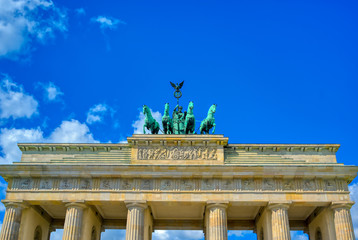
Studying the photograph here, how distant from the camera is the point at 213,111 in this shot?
4006cm

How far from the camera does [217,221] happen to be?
111 feet

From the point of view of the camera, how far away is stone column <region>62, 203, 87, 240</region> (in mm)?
33781

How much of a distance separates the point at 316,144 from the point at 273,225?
825 cm

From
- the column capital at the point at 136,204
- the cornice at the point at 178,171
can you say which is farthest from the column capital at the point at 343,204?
the column capital at the point at 136,204

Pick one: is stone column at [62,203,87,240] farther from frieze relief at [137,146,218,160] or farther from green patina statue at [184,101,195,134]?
green patina statue at [184,101,195,134]

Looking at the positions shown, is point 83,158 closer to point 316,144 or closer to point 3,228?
point 3,228

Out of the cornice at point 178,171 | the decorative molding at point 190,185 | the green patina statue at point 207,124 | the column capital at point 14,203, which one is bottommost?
the column capital at point 14,203

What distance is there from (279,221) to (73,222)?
16.4m

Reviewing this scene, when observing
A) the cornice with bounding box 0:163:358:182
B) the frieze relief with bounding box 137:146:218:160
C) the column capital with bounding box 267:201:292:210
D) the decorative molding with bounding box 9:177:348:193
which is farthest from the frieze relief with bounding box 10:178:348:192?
the frieze relief with bounding box 137:146:218:160

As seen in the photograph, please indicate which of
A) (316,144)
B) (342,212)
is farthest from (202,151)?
(342,212)

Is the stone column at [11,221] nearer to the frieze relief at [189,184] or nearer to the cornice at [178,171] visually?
the frieze relief at [189,184]

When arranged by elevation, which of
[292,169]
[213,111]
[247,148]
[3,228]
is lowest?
[3,228]

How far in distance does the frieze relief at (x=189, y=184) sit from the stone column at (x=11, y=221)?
1.54m

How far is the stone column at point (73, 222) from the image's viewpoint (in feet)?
111
